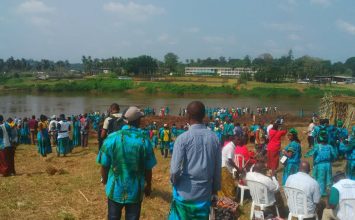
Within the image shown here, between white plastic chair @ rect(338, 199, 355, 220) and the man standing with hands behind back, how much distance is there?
5.99ft

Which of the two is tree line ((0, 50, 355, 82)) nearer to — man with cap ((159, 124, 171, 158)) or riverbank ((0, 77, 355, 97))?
riverbank ((0, 77, 355, 97))

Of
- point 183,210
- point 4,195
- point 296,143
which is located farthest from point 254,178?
point 4,195

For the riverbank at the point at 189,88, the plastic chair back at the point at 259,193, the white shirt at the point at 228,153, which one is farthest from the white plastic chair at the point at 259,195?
the riverbank at the point at 189,88

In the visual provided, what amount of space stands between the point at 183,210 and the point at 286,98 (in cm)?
6219

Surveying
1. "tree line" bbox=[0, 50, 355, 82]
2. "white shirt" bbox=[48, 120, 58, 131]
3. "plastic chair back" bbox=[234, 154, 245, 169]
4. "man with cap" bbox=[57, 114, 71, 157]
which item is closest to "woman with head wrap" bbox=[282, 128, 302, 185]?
"plastic chair back" bbox=[234, 154, 245, 169]

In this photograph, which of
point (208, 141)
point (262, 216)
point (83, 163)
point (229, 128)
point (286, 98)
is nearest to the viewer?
point (208, 141)

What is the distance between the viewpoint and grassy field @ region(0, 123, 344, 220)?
6.03 metres

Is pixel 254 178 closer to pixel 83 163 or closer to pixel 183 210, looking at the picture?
pixel 183 210

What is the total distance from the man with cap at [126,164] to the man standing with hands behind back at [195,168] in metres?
0.37

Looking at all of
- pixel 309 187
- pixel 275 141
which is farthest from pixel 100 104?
pixel 309 187

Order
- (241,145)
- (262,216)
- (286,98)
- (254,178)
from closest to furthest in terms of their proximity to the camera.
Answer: (262,216) < (254,178) < (241,145) < (286,98)

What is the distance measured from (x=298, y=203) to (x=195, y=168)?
254 cm

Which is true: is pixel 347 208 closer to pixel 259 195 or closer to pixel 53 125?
pixel 259 195

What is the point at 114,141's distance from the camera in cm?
369
